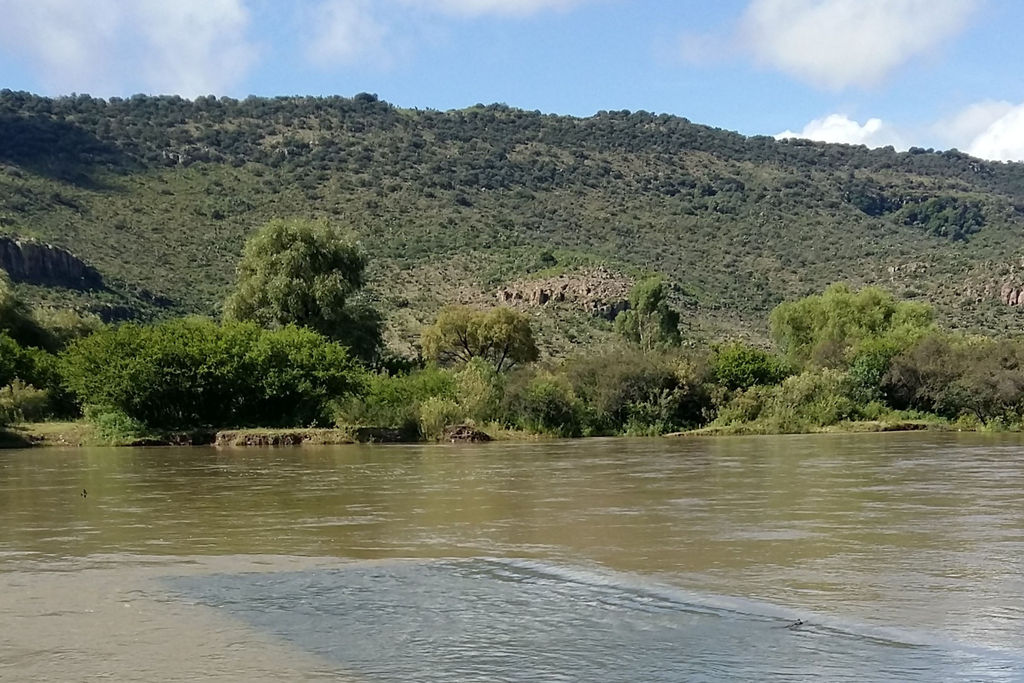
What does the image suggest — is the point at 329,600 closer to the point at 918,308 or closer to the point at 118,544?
the point at 118,544

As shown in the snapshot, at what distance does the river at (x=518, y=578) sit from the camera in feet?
28.6

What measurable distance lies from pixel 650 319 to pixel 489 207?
111 ft

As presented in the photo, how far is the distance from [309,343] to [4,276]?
18568 millimetres

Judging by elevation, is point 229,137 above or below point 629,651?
above

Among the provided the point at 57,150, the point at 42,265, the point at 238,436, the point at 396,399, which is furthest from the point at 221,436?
the point at 57,150

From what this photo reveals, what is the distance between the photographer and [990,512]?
57.0 ft

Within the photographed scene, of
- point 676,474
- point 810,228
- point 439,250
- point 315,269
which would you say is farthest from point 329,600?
point 810,228

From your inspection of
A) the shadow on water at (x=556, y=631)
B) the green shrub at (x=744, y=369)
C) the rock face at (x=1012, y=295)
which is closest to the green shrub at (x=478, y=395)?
the green shrub at (x=744, y=369)

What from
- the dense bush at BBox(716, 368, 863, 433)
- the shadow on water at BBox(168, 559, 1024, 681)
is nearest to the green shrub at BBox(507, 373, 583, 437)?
the dense bush at BBox(716, 368, 863, 433)

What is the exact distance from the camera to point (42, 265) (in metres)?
63.3

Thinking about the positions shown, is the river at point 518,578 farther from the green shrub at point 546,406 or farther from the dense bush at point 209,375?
the green shrub at point 546,406

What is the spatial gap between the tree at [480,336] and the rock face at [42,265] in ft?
70.9

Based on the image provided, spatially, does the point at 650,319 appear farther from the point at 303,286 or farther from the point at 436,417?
the point at 436,417

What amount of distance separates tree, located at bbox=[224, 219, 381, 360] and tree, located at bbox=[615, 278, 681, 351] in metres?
13.4
